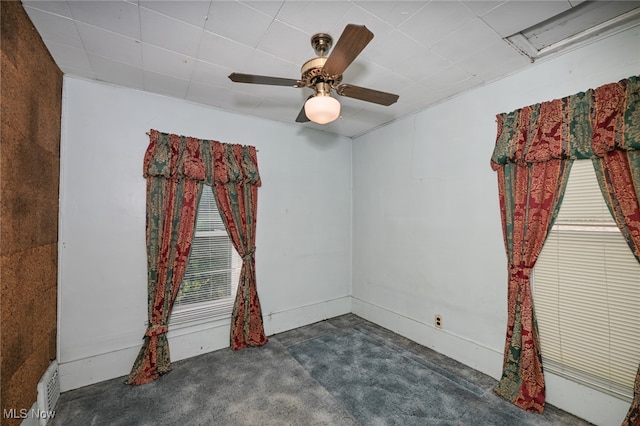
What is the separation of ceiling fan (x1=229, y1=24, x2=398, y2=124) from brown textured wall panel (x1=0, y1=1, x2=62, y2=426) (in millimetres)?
1303

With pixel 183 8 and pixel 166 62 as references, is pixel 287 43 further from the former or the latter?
pixel 166 62

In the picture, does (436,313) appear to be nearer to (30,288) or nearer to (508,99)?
(508,99)

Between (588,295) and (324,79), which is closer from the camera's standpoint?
(324,79)

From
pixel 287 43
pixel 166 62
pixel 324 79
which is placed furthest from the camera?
pixel 166 62

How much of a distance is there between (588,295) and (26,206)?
4007mm

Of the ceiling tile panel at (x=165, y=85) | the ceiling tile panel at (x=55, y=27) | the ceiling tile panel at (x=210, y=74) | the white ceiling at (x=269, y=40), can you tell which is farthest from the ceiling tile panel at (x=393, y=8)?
the ceiling tile panel at (x=55, y=27)

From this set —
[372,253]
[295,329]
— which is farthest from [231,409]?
[372,253]

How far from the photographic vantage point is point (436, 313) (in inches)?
116

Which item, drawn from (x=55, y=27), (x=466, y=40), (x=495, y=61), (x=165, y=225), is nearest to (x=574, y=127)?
(x=495, y=61)

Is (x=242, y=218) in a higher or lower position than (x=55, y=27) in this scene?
lower

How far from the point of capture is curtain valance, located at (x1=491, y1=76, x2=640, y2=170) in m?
1.73

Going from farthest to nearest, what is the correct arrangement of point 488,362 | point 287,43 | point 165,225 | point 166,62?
point 165,225 → point 488,362 → point 166,62 → point 287,43

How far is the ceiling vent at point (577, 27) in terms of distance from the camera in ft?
5.40

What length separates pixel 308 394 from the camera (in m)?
2.23
